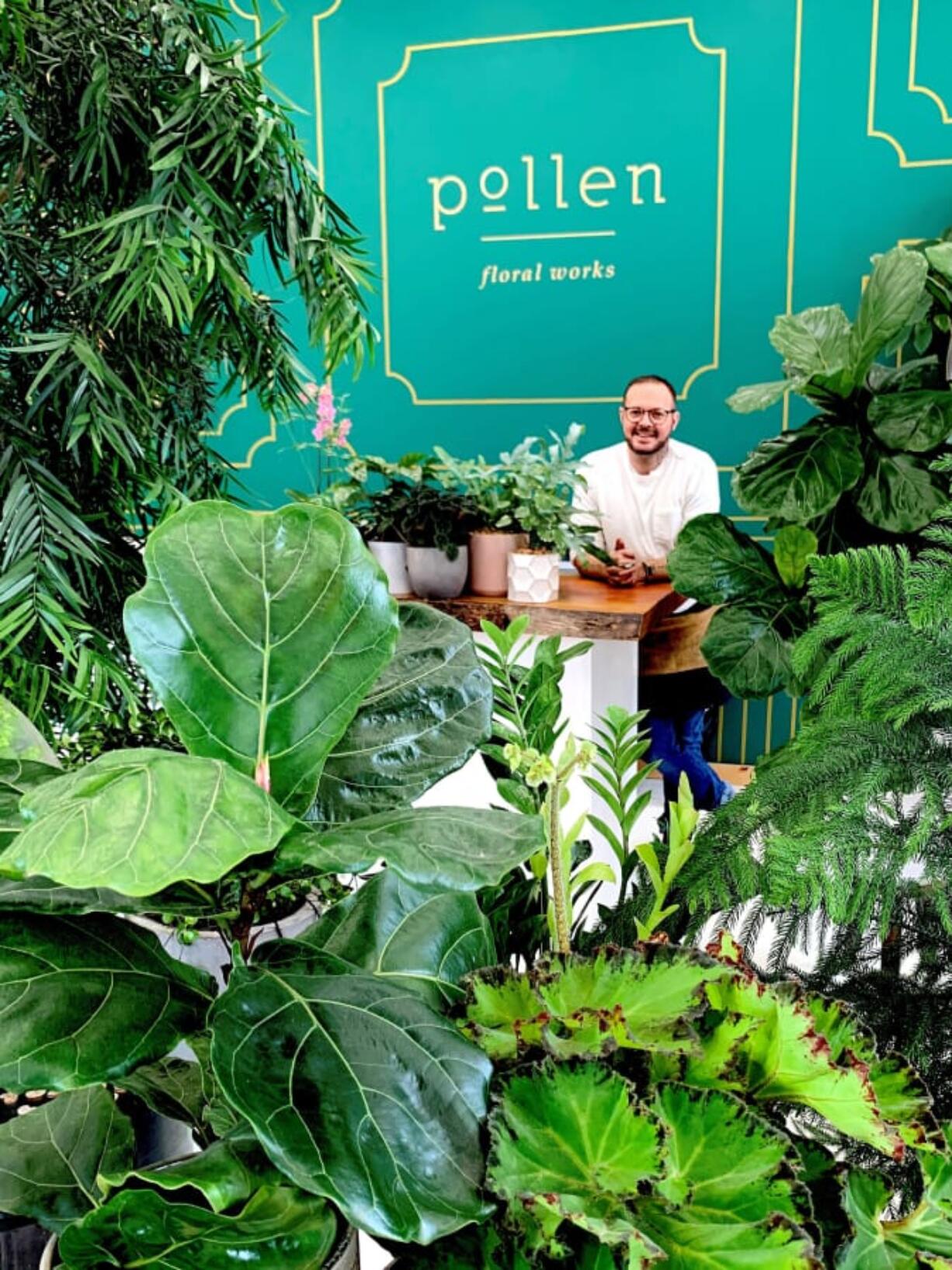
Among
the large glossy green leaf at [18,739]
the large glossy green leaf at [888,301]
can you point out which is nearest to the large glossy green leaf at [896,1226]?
the large glossy green leaf at [18,739]

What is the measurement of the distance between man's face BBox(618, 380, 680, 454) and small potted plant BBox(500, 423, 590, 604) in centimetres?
125

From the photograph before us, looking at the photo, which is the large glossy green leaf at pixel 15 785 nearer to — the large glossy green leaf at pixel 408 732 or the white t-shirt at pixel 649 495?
the large glossy green leaf at pixel 408 732

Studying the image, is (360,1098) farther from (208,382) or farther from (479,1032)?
(208,382)

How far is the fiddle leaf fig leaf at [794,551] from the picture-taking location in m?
0.87

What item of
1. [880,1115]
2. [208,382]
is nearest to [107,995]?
[880,1115]

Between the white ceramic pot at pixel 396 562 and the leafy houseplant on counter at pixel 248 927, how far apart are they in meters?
2.15

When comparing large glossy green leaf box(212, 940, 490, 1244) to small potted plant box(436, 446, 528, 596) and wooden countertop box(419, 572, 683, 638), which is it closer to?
wooden countertop box(419, 572, 683, 638)

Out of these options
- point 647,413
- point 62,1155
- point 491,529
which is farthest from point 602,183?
point 62,1155

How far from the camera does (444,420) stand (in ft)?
15.2

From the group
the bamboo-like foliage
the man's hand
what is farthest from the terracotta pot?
the bamboo-like foliage

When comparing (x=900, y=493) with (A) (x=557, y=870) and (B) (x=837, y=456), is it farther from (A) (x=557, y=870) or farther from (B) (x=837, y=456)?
(A) (x=557, y=870)

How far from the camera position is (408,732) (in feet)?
1.49

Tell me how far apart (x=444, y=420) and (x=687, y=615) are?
175cm

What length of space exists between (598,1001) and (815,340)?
28.7 inches
